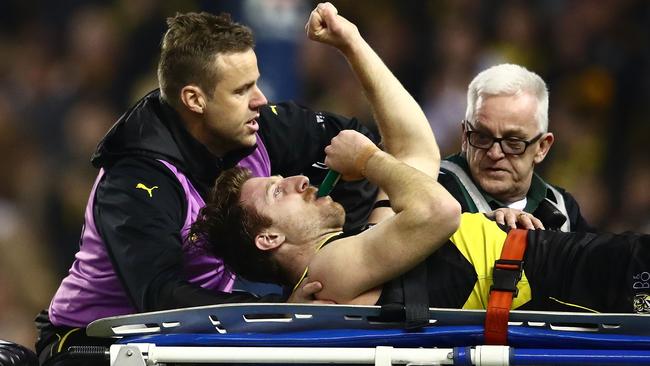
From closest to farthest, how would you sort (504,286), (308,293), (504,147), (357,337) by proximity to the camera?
(357,337)
(504,286)
(308,293)
(504,147)

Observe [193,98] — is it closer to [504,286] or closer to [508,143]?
[508,143]

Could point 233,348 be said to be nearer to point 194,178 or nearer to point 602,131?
point 194,178

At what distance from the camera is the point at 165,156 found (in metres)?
4.20

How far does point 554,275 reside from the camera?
378cm

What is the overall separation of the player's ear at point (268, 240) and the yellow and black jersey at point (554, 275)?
16.7 inches

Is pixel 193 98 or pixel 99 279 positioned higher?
pixel 193 98

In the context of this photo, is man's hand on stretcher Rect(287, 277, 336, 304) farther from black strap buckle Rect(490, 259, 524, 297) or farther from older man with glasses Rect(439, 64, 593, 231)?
older man with glasses Rect(439, 64, 593, 231)

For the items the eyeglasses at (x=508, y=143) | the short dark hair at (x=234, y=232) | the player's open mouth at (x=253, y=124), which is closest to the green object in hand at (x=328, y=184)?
the short dark hair at (x=234, y=232)

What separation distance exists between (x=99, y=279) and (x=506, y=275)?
1.33 meters

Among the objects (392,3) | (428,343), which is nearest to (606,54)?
(392,3)

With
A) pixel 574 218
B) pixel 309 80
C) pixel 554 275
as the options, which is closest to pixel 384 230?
pixel 554 275

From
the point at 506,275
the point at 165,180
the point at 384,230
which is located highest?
the point at 165,180

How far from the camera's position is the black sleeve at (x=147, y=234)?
385cm

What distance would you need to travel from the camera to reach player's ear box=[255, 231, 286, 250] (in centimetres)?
395
